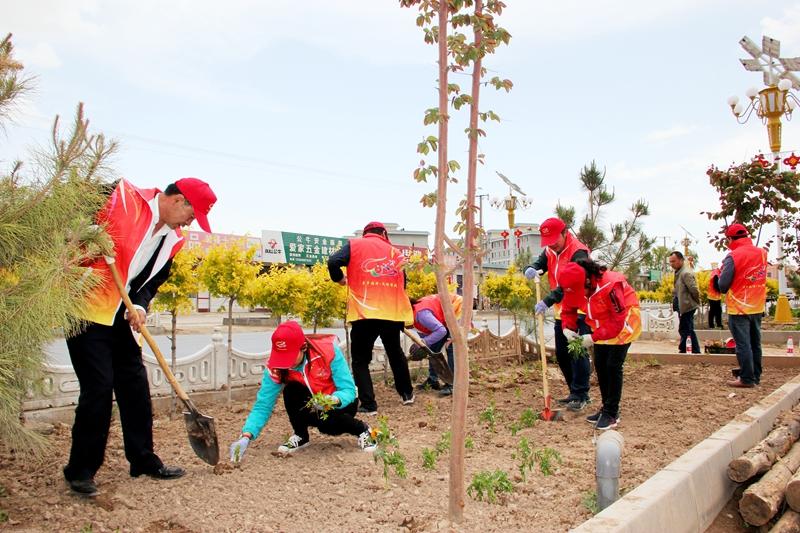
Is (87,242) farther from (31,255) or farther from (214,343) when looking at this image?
(214,343)

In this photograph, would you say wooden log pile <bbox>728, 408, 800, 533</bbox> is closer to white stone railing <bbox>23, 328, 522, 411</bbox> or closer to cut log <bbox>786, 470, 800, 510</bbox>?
cut log <bbox>786, 470, 800, 510</bbox>

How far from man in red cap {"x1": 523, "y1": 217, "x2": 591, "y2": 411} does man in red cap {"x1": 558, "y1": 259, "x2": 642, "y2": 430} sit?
40 centimetres

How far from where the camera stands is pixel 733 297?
268 inches

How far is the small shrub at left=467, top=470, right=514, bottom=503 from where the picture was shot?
10.2ft

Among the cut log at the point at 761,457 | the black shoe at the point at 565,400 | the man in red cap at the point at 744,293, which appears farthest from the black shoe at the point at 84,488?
the man in red cap at the point at 744,293

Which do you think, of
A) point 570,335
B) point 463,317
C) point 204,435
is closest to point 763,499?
point 463,317

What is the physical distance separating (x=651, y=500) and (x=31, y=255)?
2.68m

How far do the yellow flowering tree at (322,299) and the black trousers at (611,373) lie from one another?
270cm

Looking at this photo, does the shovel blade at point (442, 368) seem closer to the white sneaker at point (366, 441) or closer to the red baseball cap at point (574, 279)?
the red baseball cap at point (574, 279)

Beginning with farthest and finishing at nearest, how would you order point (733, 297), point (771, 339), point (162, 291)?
point (771, 339) → point (733, 297) → point (162, 291)

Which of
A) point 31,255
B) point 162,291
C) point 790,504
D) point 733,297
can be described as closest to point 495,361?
point 733,297

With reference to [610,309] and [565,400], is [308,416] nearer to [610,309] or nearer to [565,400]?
[610,309]

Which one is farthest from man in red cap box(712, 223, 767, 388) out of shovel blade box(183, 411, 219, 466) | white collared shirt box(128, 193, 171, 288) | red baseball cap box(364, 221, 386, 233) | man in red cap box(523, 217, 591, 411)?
white collared shirt box(128, 193, 171, 288)

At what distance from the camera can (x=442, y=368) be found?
6586 millimetres
